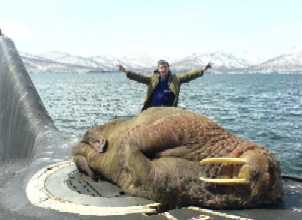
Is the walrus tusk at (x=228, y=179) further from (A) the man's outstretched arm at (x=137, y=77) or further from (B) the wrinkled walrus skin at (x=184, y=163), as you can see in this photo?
(A) the man's outstretched arm at (x=137, y=77)

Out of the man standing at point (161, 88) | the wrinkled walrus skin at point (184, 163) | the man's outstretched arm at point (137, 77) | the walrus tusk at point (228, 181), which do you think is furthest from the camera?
the man's outstretched arm at point (137, 77)

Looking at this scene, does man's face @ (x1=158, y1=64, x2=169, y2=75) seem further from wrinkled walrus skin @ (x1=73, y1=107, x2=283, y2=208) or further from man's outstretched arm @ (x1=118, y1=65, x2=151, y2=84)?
wrinkled walrus skin @ (x1=73, y1=107, x2=283, y2=208)

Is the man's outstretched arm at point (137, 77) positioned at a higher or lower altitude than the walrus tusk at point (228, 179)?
higher

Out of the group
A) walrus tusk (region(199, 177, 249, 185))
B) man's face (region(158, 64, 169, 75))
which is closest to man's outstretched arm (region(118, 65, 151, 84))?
man's face (region(158, 64, 169, 75))

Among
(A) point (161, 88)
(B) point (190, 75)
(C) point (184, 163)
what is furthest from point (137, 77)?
(C) point (184, 163)

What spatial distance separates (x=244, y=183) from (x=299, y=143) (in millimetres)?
20309

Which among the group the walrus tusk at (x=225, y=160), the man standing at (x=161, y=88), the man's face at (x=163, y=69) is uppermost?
the man's face at (x=163, y=69)

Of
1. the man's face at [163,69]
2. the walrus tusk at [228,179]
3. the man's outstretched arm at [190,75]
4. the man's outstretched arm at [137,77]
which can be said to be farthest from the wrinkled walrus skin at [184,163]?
the man's outstretched arm at [190,75]

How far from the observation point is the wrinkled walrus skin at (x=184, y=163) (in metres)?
7.47

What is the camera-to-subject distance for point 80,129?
32.8 m

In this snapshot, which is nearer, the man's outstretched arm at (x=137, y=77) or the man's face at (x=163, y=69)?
the man's face at (x=163, y=69)

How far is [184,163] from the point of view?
768 centimetres

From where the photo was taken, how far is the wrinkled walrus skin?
7469 mm

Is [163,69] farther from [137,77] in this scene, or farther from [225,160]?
[225,160]
